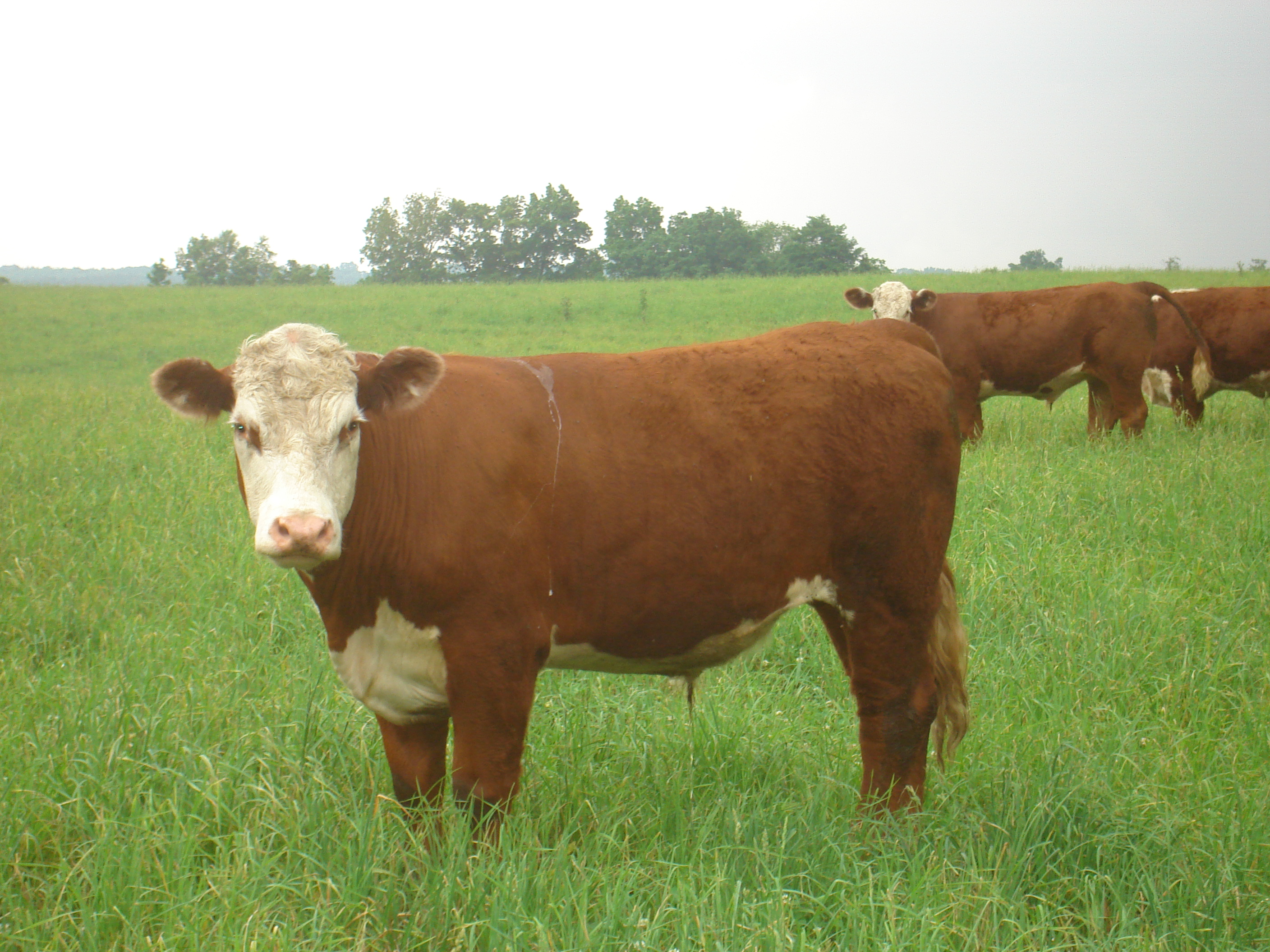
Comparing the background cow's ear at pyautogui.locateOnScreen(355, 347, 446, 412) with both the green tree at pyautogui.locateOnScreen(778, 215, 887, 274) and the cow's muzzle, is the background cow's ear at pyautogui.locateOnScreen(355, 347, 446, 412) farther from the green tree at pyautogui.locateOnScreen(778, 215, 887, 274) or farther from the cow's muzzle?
the green tree at pyautogui.locateOnScreen(778, 215, 887, 274)

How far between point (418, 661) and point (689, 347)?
1.54 m

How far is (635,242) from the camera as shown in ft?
191

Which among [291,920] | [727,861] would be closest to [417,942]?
[291,920]

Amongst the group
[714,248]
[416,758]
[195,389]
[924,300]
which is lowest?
[416,758]

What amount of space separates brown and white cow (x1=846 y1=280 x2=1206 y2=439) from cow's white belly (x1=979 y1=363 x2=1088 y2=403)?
12 millimetres

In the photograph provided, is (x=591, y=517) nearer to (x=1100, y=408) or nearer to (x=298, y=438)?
(x=298, y=438)

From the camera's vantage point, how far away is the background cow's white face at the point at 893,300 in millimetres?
12039

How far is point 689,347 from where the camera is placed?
11.7 ft

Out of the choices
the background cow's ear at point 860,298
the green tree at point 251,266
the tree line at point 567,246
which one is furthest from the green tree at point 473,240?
the background cow's ear at point 860,298

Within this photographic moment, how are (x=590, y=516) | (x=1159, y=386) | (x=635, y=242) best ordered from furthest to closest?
(x=635, y=242)
(x=1159, y=386)
(x=590, y=516)

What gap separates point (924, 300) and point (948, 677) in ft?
30.1

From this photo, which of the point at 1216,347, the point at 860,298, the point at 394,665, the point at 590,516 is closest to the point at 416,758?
the point at 394,665

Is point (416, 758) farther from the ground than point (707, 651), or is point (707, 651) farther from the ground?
point (707, 651)

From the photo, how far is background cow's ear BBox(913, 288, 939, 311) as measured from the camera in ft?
39.1
